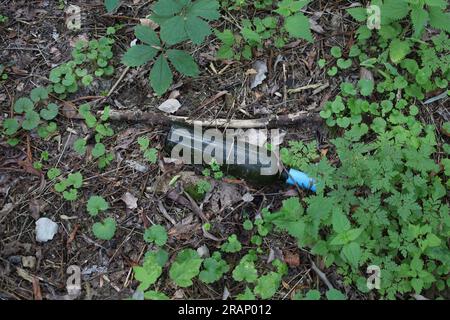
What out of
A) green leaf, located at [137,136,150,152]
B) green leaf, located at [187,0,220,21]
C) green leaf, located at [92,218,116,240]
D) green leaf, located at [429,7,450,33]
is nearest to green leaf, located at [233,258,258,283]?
green leaf, located at [92,218,116,240]

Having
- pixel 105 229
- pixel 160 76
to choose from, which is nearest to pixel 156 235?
pixel 105 229

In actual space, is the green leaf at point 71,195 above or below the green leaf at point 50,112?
below

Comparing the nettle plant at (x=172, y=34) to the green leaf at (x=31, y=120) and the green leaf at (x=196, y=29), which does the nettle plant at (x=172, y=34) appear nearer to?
the green leaf at (x=196, y=29)

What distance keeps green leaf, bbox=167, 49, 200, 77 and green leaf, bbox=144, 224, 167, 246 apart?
948 millimetres

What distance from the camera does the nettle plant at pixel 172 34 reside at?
2.59m

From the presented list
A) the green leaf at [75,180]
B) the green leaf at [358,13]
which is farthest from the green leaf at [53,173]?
the green leaf at [358,13]

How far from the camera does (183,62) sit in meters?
2.76

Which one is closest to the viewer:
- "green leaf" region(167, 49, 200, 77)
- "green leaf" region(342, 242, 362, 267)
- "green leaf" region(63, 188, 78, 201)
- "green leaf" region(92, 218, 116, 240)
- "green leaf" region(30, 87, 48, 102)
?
"green leaf" region(342, 242, 362, 267)

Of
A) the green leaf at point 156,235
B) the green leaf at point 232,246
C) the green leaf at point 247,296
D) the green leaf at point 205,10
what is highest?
the green leaf at point 205,10

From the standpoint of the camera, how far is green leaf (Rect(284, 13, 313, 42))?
2750 millimetres

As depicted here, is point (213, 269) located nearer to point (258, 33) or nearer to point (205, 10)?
point (205, 10)

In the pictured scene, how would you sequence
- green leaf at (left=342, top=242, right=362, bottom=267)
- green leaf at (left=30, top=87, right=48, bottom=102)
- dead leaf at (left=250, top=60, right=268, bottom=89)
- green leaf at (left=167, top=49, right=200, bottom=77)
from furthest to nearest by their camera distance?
dead leaf at (left=250, top=60, right=268, bottom=89)
green leaf at (left=30, top=87, right=48, bottom=102)
green leaf at (left=167, top=49, right=200, bottom=77)
green leaf at (left=342, top=242, right=362, bottom=267)

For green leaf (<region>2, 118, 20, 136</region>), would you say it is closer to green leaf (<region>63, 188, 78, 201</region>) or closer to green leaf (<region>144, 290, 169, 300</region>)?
green leaf (<region>63, 188, 78, 201</region>)

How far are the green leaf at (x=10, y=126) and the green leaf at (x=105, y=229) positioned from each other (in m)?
0.84
